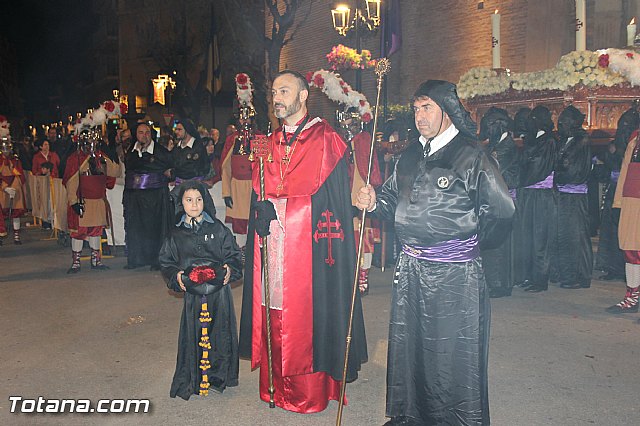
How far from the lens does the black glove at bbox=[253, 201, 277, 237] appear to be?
477cm

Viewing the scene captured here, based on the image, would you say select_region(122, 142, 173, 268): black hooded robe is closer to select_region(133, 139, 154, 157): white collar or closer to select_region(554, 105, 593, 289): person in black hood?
select_region(133, 139, 154, 157): white collar

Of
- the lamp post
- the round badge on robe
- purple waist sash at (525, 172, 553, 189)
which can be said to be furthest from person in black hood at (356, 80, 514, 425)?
the lamp post

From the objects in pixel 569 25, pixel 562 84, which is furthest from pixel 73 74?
pixel 562 84

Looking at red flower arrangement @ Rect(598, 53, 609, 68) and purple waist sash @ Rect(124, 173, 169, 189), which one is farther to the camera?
purple waist sash @ Rect(124, 173, 169, 189)

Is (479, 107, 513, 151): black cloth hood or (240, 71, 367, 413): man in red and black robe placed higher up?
(479, 107, 513, 151): black cloth hood

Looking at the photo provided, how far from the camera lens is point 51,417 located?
5.00 m

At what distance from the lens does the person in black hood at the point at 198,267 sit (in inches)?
209

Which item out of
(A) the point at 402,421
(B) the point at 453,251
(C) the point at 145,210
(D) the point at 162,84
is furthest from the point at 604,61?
(D) the point at 162,84

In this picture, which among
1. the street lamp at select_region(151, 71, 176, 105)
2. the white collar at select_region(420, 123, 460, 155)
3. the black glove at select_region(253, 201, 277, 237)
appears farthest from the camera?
the street lamp at select_region(151, 71, 176, 105)

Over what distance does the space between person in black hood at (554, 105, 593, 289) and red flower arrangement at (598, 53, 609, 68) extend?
2.76ft

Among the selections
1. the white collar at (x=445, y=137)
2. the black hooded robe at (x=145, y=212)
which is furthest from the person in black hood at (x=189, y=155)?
the white collar at (x=445, y=137)

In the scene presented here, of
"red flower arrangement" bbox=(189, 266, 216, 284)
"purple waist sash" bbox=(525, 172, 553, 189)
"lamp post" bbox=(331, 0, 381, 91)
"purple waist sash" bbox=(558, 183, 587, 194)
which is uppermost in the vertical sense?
"lamp post" bbox=(331, 0, 381, 91)

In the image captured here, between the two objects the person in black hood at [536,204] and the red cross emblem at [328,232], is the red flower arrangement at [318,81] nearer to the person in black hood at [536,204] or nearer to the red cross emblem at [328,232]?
the person in black hood at [536,204]

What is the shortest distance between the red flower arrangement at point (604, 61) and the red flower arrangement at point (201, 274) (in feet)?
21.5
